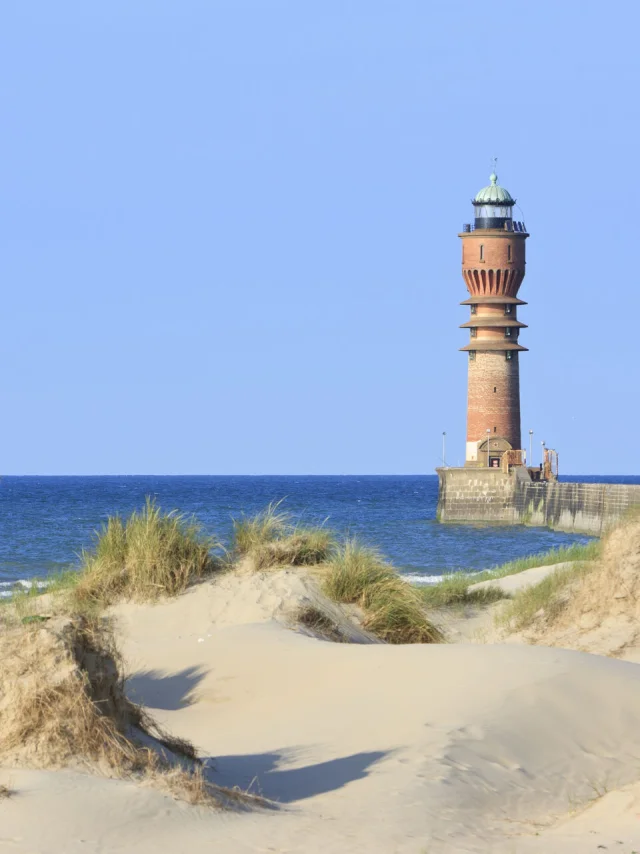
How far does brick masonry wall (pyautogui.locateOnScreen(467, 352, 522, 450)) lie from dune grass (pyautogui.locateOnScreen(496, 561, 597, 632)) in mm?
40378

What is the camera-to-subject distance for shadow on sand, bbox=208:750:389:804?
26.8ft

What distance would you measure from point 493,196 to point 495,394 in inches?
357

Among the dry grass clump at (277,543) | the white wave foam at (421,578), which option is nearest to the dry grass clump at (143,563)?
the dry grass clump at (277,543)

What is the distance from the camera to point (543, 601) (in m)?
16.4

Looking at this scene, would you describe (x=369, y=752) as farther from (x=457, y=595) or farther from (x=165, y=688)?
(x=457, y=595)

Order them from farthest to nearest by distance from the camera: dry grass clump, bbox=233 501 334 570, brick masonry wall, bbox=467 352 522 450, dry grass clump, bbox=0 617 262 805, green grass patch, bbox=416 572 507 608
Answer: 1. brick masonry wall, bbox=467 352 522 450
2. green grass patch, bbox=416 572 507 608
3. dry grass clump, bbox=233 501 334 570
4. dry grass clump, bbox=0 617 262 805

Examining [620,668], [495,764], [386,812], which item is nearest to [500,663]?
[620,668]

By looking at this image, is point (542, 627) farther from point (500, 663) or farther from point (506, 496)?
point (506, 496)

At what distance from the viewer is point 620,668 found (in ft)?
38.7

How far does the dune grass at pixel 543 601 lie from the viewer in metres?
16.2

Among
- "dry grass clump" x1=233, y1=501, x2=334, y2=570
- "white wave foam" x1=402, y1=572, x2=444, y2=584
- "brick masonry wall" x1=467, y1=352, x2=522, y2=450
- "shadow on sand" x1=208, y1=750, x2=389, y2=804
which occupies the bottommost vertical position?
"white wave foam" x1=402, y1=572, x2=444, y2=584

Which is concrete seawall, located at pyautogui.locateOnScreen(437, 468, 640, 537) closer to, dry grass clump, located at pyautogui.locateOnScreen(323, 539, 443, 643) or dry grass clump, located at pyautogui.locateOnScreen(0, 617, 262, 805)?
dry grass clump, located at pyautogui.locateOnScreen(323, 539, 443, 643)

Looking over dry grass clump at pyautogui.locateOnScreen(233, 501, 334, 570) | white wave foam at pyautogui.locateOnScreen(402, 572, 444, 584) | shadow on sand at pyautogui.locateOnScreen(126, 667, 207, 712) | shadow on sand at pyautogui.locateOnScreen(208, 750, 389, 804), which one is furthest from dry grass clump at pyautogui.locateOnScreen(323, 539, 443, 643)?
white wave foam at pyautogui.locateOnScreen(402, 572, 444, 584)

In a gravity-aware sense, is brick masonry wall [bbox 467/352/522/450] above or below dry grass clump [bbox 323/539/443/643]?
above
